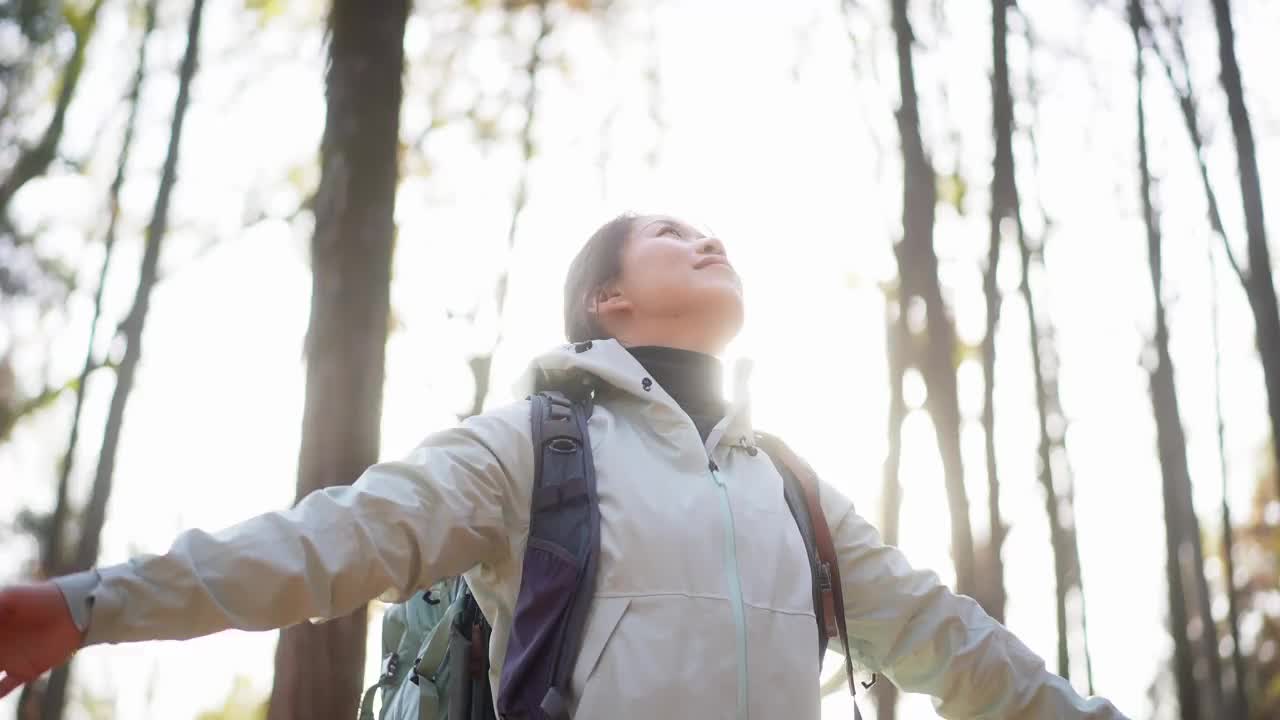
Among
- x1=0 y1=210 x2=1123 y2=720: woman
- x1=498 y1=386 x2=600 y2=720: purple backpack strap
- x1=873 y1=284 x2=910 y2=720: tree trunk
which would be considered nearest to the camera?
x1=0 y1=210 x2=1123 y2=720: woman

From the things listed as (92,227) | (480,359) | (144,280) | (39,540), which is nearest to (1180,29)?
(480,359)

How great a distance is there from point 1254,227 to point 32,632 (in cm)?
440

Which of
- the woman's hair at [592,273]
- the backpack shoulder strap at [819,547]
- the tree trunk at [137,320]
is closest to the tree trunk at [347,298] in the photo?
the woman's hair at [592,273]

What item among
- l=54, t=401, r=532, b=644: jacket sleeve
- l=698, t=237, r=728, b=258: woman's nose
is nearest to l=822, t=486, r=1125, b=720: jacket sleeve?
l=698, t=237, r=728, b=258: woman's nose

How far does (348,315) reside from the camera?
8.73 feet

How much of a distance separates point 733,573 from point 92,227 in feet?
28.5

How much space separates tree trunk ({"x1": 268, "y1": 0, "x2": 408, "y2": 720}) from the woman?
1.84 feet

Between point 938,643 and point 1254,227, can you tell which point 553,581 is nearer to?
point 938,643

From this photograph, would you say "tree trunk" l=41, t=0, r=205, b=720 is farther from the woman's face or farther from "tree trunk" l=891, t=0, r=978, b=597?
the woman's face

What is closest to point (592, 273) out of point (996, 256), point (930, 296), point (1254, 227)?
point (930, 296)

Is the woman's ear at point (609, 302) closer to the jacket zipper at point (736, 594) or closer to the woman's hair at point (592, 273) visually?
the woman's hair at point (592, 273)

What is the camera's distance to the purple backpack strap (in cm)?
172

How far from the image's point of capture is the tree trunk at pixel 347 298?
2523mm

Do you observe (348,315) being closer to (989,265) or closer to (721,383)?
(721,383)
